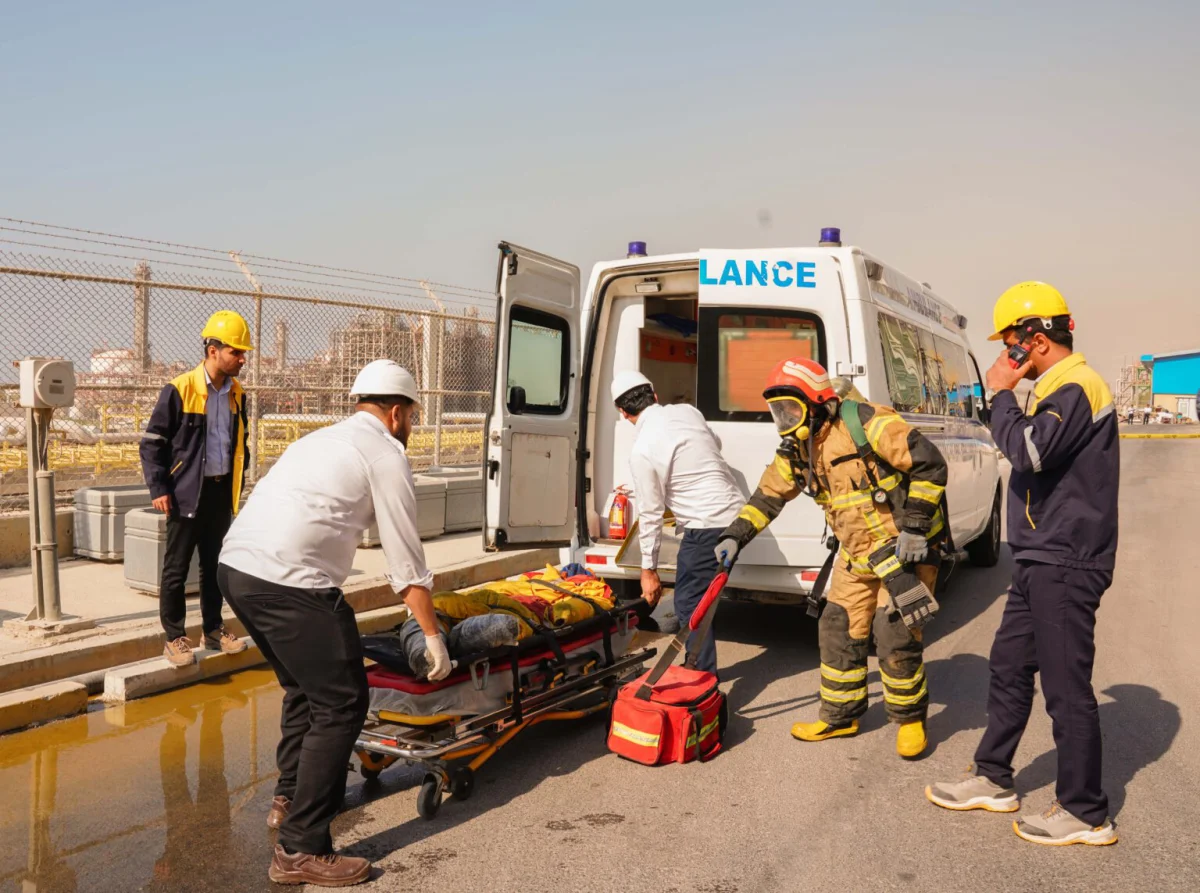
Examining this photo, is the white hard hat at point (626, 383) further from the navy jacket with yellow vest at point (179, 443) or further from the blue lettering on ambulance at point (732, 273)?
the navy jacket with yellow vest at point (179, 443)

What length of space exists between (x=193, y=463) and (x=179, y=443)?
5.2 inches

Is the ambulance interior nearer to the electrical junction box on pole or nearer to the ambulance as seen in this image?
the ambulance

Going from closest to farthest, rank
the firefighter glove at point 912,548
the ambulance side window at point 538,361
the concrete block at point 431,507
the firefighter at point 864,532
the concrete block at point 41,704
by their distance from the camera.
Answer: the firefighter glove at point 912,548 < the firefighter at point 864,532 < the concrete block at point 41,704 < the ambulance side window at point 538,361 < the concrete block at point 431,507

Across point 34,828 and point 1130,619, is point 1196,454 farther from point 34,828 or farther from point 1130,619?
point 34,828

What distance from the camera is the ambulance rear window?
6.26m

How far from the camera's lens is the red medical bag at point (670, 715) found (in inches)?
181

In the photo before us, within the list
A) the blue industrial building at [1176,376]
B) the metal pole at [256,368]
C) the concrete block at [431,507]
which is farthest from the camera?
the blue industrial building at [1176,376]

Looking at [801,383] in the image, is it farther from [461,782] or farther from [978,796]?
[461,782]

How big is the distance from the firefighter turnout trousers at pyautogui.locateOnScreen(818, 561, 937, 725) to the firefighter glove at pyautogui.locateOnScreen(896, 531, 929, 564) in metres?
0.23

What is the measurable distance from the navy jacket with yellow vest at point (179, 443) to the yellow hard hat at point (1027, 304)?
13.7 ft

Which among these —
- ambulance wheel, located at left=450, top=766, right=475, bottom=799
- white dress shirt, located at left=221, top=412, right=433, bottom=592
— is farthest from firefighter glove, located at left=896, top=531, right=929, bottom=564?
white dress shirt, located at left=221, top=412, right=433, bottom=592

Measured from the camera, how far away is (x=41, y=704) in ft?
16.7

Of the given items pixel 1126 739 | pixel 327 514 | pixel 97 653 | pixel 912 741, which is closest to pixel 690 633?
pixel 912 741

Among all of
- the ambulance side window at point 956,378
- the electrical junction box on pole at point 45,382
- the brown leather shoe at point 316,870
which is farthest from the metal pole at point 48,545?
the ambulance side window at point 956,378
